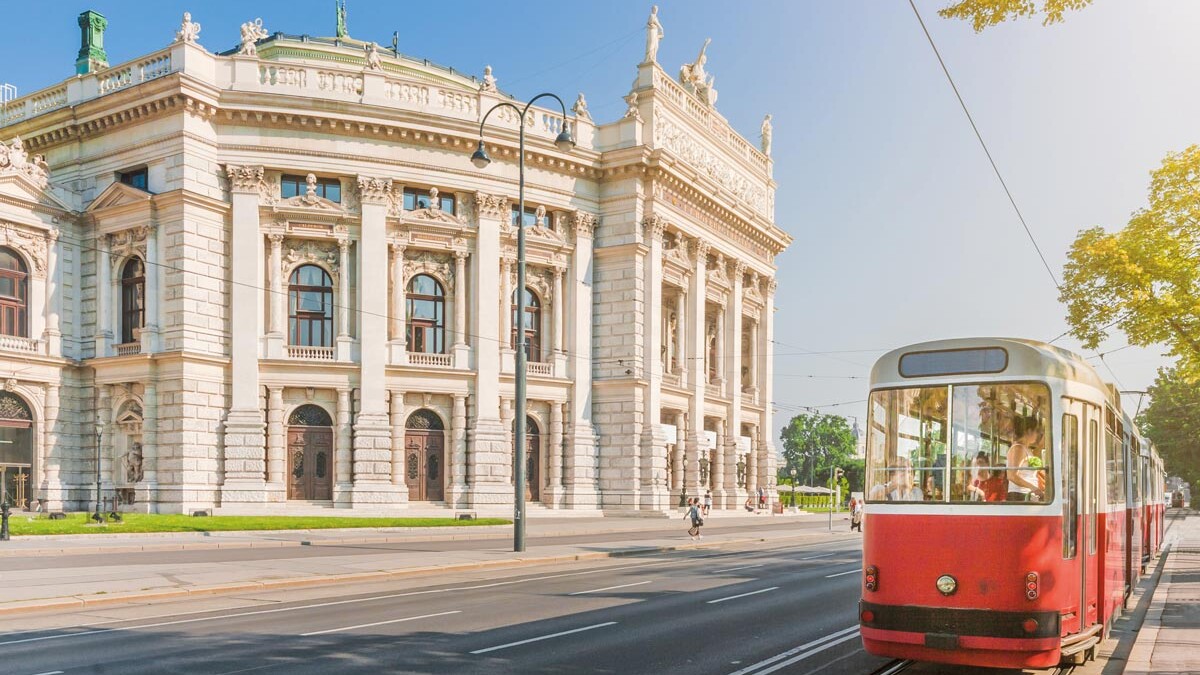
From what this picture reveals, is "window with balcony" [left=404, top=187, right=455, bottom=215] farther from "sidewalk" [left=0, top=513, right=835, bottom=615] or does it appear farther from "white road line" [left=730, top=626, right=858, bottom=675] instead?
"white road line" [left=730, top=626, right=858, bottom=675]

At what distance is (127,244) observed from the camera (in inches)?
1688

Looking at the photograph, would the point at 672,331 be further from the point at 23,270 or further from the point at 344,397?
the point at 23,270

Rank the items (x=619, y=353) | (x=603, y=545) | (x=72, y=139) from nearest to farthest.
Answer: (x=603, y=545) → (x=72, y=139) → (x=619, y=353)

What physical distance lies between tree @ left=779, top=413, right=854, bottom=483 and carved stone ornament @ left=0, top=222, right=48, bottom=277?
118070 millimetres

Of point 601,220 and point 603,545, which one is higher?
point 601,220

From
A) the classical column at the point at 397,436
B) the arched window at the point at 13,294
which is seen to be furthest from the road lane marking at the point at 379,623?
the arched window at the point at 13,294

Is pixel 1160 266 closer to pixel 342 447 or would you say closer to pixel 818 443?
pixel 342 447

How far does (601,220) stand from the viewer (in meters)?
51.7

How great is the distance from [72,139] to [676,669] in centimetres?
4284

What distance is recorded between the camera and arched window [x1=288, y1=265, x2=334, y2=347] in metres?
44.6

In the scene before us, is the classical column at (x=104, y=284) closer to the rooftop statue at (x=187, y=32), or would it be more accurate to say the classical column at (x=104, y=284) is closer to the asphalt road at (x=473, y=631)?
the rooftop statue at (x=187, y=32)

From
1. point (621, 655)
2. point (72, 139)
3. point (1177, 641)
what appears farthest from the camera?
point (72, 139)

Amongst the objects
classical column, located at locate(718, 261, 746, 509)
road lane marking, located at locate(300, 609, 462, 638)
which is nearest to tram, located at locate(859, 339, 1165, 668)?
road lane marking, located at locate(300, 609, 462, 638)

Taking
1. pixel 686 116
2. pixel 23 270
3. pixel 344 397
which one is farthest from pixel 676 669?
pixel 686 116
